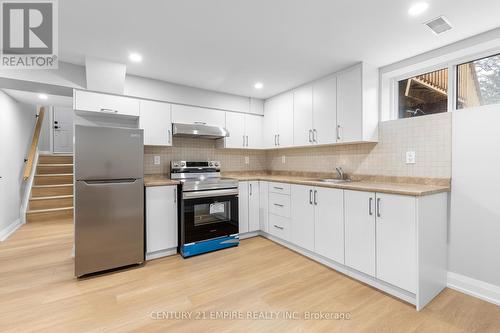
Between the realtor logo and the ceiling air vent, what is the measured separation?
287cm

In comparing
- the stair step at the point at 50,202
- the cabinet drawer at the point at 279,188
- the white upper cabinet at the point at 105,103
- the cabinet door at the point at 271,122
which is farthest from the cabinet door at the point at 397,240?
the stair step at the point at 50,202

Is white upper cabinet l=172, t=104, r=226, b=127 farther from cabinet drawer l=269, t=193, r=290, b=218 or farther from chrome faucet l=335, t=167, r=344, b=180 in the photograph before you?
chrome faucet l=335, t=167, r=344, b=180

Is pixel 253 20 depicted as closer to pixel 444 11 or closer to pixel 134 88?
pixel 444 11

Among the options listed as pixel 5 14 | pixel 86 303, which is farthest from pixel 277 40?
pixel 86 303

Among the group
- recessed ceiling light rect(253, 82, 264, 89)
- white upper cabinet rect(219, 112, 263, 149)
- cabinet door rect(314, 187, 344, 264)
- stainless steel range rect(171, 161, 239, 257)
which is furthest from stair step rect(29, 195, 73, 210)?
cabinet door rect(314, 187, 344, 264)

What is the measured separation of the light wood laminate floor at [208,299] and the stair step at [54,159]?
130 inches

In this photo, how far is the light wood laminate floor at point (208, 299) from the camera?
5.37 feet

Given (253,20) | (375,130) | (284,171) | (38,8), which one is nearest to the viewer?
(38,8)

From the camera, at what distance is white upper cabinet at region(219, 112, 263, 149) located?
12.2 ft

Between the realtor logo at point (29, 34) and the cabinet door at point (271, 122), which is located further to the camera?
the cabinet door at point (271, 122)

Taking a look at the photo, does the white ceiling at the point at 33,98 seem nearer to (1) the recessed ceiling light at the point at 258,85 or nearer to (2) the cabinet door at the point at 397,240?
(1) the recessed ceiling light at the point at 258,85

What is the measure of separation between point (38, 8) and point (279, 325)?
116 inches

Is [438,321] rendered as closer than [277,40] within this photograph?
Yes

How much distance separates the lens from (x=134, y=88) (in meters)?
2.95
